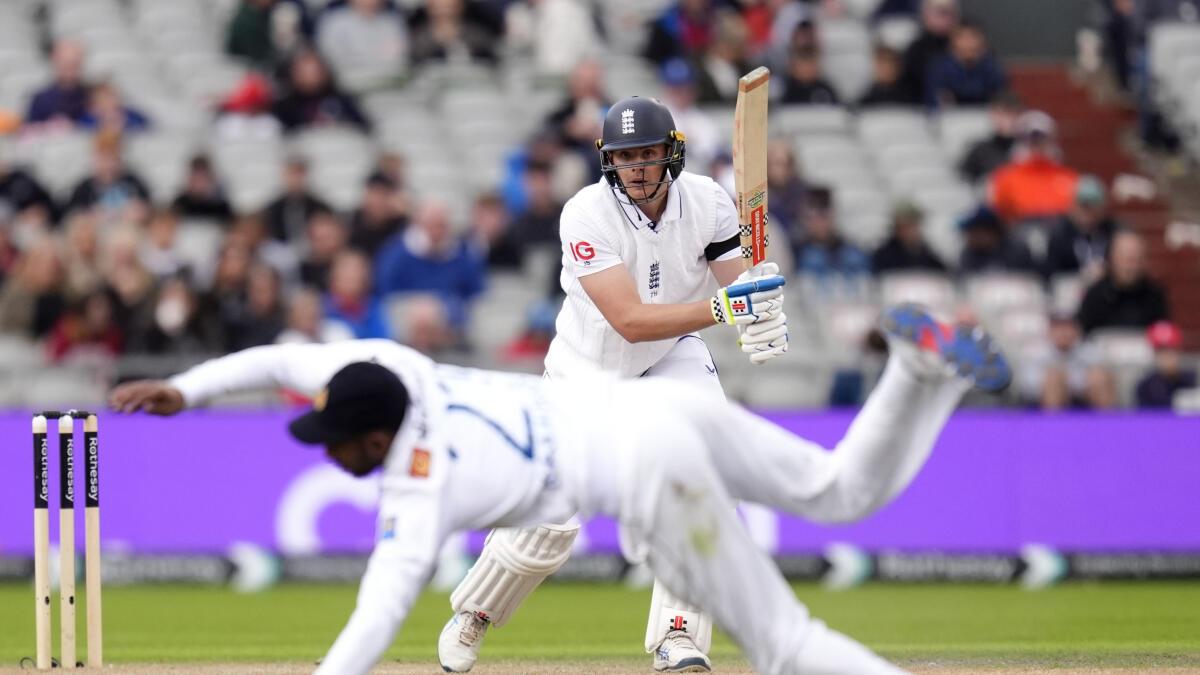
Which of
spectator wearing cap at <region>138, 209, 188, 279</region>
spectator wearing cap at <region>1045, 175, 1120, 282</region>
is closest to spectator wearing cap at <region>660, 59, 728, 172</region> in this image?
spectator wearing cap at <region>1045, 175, 1120, 282</region>

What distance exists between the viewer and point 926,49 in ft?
56.0

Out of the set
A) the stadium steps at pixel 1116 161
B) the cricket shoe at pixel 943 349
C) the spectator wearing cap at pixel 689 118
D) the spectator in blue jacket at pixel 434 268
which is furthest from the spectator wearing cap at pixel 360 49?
the cricket shoe at pixel 943 349

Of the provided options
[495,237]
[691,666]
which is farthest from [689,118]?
[691,666]

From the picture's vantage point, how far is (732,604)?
5.51 meters

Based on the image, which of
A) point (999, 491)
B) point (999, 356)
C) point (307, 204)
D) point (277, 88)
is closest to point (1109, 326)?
point (999, 491)

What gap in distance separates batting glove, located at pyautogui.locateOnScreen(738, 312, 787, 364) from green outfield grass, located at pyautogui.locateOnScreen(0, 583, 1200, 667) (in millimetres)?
2121

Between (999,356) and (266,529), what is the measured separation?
8544mm

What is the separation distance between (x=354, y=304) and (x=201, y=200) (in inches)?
83.1

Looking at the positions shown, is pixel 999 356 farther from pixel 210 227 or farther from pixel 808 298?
pixel 210 227

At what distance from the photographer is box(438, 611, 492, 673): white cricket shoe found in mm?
7930

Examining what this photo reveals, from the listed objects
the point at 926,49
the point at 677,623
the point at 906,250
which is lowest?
the point at 677,623

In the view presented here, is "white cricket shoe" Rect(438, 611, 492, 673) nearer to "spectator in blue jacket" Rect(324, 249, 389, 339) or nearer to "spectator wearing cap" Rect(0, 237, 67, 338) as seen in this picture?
"spectator in blue jacket" Rect(324, 249, 389, 339)

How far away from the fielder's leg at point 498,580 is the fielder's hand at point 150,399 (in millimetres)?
2217

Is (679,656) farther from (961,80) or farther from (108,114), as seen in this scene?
(961,80)
